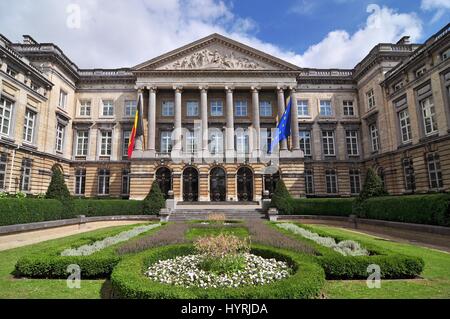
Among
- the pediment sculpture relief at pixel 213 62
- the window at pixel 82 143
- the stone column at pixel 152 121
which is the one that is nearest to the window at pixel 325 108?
the pediment sculpture relief at pixel 213 62

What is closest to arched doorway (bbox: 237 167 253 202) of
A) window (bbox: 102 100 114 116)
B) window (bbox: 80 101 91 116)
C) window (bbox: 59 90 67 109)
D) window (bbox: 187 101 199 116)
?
window (bbox: 187 101 199 116)

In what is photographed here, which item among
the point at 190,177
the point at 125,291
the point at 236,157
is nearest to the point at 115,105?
the point at 190,177

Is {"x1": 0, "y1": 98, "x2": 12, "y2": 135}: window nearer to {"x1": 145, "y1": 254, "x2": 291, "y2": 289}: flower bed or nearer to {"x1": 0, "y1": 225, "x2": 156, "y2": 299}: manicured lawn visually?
{"x1": 0, "y1": 225, "x2": 156, "y2": 299}: manicured lawn

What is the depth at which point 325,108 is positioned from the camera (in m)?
37.2

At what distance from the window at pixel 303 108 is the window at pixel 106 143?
973 inches

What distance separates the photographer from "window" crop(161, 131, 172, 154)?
34500 millimetres

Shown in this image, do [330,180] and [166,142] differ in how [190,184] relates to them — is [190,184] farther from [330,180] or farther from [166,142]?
[330,180]

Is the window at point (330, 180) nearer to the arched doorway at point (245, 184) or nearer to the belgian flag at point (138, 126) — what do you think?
the arched doorway at point (245, 184)

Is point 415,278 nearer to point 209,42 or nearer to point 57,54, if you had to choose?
point 209,42

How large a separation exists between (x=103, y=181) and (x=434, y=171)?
3499 centimetres

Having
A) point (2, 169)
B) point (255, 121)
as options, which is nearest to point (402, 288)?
point (255, 121)

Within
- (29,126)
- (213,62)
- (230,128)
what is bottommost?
(29,126)

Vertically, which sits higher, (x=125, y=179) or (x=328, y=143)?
(x=328, y=143)

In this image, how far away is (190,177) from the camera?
32.6 m
